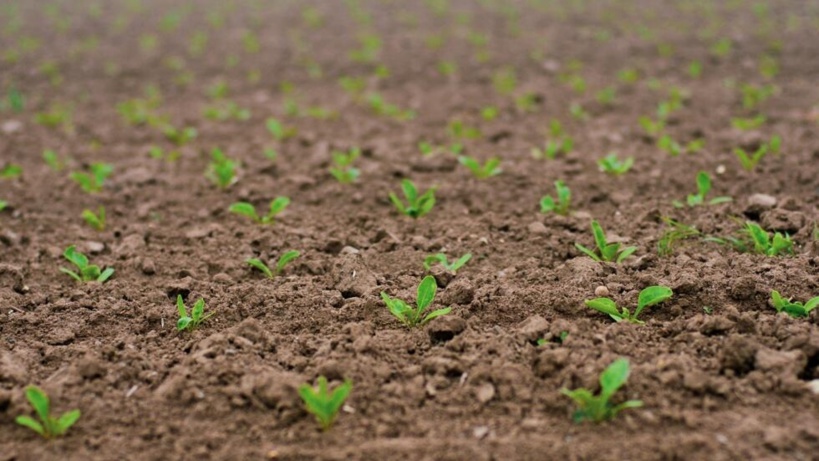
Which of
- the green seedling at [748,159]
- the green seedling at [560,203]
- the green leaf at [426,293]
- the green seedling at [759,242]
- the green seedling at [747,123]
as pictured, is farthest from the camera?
the green seedling at [747,123]

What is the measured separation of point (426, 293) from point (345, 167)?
186 centimetres

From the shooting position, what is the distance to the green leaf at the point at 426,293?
2.51m

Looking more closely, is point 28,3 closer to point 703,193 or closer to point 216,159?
point 216,159

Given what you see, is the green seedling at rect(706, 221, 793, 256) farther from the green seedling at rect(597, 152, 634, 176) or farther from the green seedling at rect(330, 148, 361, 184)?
the green seedling at rect(330, 148, 361, 184)

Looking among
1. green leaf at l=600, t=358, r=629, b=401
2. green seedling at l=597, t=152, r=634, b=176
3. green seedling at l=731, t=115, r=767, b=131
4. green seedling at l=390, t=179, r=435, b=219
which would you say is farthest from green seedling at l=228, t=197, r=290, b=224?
green seedling at l=731, t=115, r=767, b=131

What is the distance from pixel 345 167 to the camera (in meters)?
4.21

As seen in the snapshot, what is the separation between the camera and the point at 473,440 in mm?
1972

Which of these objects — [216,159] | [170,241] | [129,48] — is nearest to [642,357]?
[170,241]

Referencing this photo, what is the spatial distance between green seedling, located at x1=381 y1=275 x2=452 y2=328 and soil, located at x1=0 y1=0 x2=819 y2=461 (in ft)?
0.20

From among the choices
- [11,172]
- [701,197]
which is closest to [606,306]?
[701,197]

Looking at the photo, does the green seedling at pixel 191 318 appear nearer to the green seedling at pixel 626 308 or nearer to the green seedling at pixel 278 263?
the green seedling at pixel 278 263

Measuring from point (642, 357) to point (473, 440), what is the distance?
66 cm

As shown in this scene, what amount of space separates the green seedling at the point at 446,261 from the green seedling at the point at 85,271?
1.36 meters

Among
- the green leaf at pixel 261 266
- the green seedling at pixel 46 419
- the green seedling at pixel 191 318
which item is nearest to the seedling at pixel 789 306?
the green leaf at pixel 261 266
